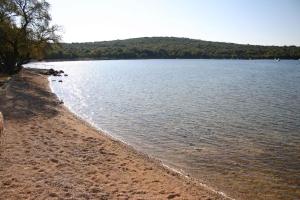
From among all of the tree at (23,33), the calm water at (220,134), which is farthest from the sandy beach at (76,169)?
the tree at (23,33)

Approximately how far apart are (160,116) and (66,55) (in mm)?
138170

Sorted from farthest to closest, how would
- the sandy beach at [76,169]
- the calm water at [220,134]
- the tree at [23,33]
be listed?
1. the tree at [23,33]
2. the calm water at [220,134]
3. the sandy beach at [76,169]

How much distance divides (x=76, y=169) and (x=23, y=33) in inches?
1648

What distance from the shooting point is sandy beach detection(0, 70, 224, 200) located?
41.5 feet

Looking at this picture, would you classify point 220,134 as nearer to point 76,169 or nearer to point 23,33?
point 76,169

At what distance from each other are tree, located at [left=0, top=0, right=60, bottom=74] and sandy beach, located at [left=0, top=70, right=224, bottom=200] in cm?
3175

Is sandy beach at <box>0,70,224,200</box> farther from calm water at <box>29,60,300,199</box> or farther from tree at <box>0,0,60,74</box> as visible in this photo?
tree at <box>0,0,60,74</box>

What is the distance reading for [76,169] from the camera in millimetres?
15031

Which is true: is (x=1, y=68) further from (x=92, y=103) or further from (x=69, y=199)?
(x=69, y=199)

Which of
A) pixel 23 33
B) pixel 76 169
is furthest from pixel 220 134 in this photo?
pixel 23 33

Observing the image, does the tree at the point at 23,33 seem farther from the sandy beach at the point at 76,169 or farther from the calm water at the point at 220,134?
the sandy beach at the point at 76,169

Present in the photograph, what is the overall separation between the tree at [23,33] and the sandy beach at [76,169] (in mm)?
31746

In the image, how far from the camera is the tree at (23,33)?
50250mm

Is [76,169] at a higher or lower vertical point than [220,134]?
higher
